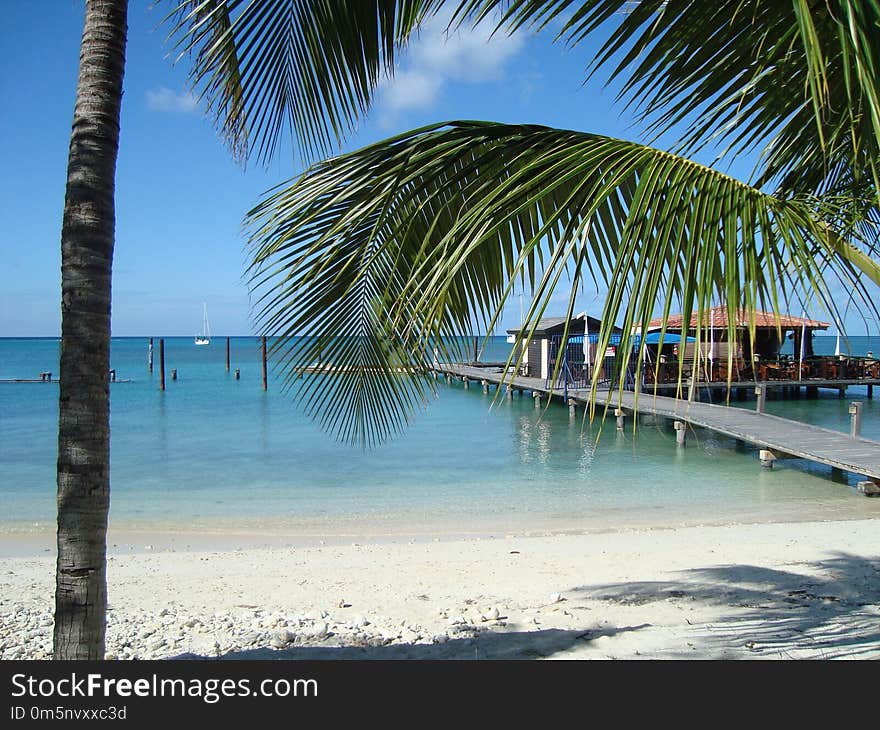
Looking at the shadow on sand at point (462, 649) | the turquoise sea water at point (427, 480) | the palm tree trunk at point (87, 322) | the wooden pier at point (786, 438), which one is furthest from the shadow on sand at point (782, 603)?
the palm tree trunk at point (87, 322)

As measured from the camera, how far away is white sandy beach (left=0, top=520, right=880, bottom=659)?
454 cm

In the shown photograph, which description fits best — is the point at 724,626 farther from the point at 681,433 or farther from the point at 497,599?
the point at 681,433

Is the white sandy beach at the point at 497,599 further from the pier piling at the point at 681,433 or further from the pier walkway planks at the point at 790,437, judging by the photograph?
the pier piling at the point at 681,433

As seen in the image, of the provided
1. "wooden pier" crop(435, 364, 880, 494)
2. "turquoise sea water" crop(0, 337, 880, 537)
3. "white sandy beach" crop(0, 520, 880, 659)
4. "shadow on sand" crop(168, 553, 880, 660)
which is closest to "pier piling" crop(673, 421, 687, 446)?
"wooden pier" crop(435, 364, 880, 494)

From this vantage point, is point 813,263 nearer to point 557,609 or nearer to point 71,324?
point 71,324

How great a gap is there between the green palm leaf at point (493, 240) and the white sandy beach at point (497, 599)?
88.8 inches

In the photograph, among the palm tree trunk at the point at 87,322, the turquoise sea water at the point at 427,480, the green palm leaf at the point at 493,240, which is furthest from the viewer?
the turquoise sea water at the point at 427,480

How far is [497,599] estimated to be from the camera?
20.0 ft

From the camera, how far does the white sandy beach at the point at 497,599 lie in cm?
454

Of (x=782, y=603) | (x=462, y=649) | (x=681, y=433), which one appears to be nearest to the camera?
(x=462, y=649)

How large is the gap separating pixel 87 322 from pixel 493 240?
5.10ft

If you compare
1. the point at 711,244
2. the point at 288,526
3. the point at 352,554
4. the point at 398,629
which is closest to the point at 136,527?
the point at 288,526

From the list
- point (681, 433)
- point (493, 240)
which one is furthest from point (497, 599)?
point (681, 433)

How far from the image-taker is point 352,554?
29.0 feet
